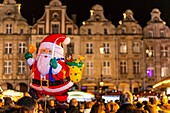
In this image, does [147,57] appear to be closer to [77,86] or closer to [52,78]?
[77,86]

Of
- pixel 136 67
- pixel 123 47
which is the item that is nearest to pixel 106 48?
pixel 123 47

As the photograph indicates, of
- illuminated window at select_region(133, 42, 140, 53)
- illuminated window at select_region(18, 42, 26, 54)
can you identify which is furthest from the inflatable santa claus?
illuminated window at select_region(133, 42, 140, 53)

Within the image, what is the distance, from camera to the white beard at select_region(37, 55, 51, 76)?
464 inches

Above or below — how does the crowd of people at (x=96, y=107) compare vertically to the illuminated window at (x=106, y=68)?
below

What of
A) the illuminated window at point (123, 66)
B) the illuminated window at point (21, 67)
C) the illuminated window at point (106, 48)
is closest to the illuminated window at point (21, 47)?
the illuminated window at point (21, 67)

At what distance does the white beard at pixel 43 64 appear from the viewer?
38.7 feet

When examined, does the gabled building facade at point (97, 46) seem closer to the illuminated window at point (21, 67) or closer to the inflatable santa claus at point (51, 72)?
the illuminated window at point (21, 67)

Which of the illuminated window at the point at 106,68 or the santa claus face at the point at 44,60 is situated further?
the illuminated window at the point at 106,68

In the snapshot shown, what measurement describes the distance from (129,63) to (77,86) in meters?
6.20

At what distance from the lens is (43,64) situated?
470 inches

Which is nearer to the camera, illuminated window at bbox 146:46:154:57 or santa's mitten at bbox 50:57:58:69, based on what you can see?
santa's mitten at bbox 50:57:58:69

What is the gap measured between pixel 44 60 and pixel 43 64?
133 mm

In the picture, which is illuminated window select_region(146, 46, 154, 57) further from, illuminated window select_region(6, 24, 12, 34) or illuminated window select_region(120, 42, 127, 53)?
illuminated window select_region(6, 24, 12, 34)

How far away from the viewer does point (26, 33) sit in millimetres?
42031
